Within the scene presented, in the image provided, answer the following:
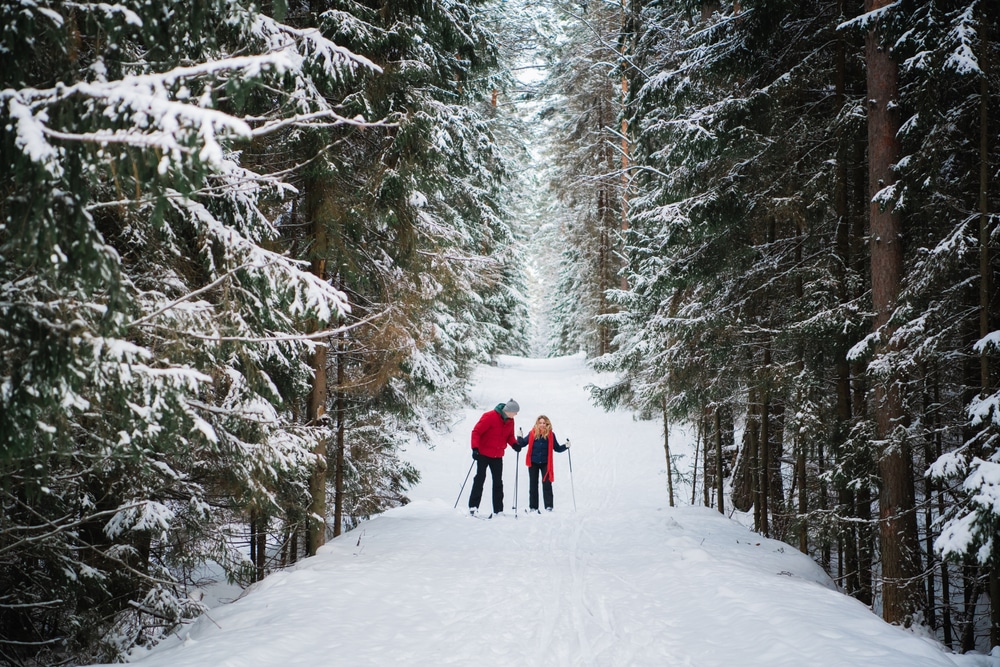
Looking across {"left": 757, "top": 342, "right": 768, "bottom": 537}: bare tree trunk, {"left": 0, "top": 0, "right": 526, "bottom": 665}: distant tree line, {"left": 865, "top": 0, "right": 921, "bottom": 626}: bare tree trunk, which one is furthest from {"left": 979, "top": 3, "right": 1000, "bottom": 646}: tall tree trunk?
{"left": 0, "top": 0, "right": 526, "bottom": 665}: distant tree line

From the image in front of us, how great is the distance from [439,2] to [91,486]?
24.1 feet

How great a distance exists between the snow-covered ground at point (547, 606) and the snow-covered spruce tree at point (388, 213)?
212 cm

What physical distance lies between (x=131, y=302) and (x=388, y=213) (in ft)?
13.9

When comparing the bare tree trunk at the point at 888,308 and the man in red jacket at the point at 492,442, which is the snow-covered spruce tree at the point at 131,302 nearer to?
the man in red jacket at the point at 492,442

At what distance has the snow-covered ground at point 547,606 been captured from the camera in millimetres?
4500

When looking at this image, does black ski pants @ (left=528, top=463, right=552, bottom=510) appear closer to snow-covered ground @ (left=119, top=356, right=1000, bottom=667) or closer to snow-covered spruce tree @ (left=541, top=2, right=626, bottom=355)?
snow-covered ground @ (left=119, top=356, right=1000, bottom=667)

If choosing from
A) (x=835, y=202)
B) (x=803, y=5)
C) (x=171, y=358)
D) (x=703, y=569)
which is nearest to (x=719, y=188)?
(x=835, y=202)

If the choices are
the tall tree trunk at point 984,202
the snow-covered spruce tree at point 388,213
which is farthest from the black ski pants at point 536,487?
the tall tree trunk at point 984,202

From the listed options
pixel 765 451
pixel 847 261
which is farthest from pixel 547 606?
pixel 847 261

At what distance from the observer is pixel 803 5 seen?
29.4ft

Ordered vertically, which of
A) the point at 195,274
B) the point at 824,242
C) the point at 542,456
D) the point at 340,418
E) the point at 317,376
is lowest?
the point at 542,456

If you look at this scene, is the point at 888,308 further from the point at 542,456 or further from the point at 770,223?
the point at 542,456

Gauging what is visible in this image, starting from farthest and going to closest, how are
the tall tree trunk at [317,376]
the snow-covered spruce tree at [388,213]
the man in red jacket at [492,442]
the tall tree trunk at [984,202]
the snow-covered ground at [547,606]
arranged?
the man in red jacket at [492,442] < the tall tree trunk at [317,376] < the snow-covered spruce tree at [388,213] < the tall tree trunk at [984,202] < the snow-covered ground at [547,606]

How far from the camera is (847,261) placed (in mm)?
8211
